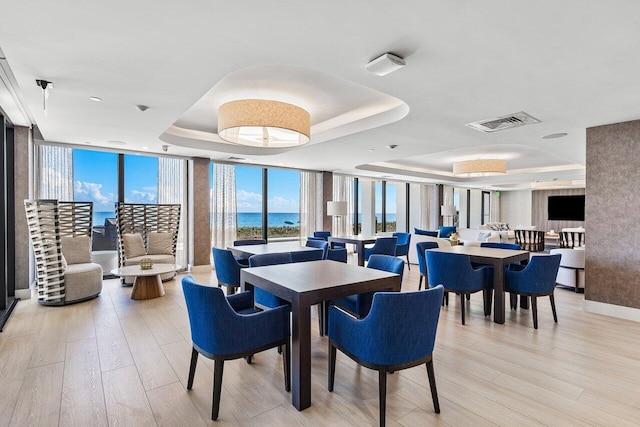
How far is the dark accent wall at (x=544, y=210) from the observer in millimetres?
13172

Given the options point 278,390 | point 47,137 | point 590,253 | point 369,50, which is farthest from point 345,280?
point 47,137

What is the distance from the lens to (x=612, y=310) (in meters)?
3.97

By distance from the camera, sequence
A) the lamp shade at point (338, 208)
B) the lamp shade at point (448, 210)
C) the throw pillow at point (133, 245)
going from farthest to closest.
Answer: the lamp shade at point (448, 210), the lamp shade at point (338, 208), the throw pillow at point (133, 245)

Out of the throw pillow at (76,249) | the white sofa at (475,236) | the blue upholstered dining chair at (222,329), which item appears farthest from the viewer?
the white sofa at (475,236)

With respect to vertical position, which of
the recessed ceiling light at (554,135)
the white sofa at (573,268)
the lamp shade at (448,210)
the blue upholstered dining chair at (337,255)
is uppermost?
the recessed ceiling light at (554,135)

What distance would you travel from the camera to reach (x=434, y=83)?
2787mm

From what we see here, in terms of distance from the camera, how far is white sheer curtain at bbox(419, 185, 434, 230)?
11.9 meters

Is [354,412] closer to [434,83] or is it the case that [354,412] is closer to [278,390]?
[278,390]

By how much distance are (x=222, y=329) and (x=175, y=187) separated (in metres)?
5.44

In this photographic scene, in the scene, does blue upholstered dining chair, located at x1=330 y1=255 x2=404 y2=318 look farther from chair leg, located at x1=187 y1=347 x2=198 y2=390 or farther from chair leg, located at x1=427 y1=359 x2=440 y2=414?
chair leg, located at x1=187 y1=347 x2=198 y2=390

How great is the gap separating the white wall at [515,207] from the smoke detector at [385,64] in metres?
15.2

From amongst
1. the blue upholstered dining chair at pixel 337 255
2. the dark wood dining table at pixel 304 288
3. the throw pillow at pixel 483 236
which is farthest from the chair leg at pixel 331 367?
Answer: the throw pillow at pixel 483 236

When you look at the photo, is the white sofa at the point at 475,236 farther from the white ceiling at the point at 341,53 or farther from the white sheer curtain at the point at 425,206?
the white ceiling at the point at 341,53

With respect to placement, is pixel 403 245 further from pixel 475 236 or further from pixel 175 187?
pixel 175 187
